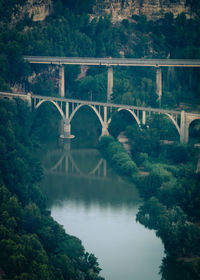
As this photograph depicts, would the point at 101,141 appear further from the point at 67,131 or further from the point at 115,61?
the point at 115,61

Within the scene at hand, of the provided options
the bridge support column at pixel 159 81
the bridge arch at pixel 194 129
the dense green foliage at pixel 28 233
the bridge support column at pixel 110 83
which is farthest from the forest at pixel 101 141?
the bridge support column at pixel 159 81

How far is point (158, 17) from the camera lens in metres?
125

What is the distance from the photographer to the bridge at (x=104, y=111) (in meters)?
86.2

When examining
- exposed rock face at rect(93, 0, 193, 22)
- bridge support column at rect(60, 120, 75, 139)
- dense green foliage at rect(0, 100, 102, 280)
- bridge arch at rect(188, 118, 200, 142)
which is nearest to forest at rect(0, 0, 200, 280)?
dense green foliage at rect(0, 100, 102, 280)

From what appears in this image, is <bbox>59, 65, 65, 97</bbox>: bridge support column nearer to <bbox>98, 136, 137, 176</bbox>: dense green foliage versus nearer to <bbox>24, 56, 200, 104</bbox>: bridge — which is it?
<bbox>24, 56, 200, 104</bbox>: bridge

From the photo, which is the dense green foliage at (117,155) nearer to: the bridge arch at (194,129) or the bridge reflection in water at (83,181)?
the bridge reflection in water at (83,181)

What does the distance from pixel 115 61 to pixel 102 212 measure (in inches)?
1461

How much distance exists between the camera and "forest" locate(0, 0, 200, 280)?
193 ft

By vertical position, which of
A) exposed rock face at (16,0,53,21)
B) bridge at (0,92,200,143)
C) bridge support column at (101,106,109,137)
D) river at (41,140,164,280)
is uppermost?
exposed rock face at (16,0,53,21)

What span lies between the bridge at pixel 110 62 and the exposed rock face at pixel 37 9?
10.5 meters

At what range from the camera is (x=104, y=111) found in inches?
3718

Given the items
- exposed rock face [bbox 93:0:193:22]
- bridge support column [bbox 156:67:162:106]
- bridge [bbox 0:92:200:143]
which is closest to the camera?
bridge [bbox 0:92:200:143]

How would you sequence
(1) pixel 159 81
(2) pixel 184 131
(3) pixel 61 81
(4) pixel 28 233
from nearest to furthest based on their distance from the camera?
(4) pixel 28 233 → (2) pixel 184 131 → (1) pixel 159 81 → (3) pixel 61 81

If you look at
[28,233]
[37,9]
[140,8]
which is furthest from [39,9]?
[28,233]
